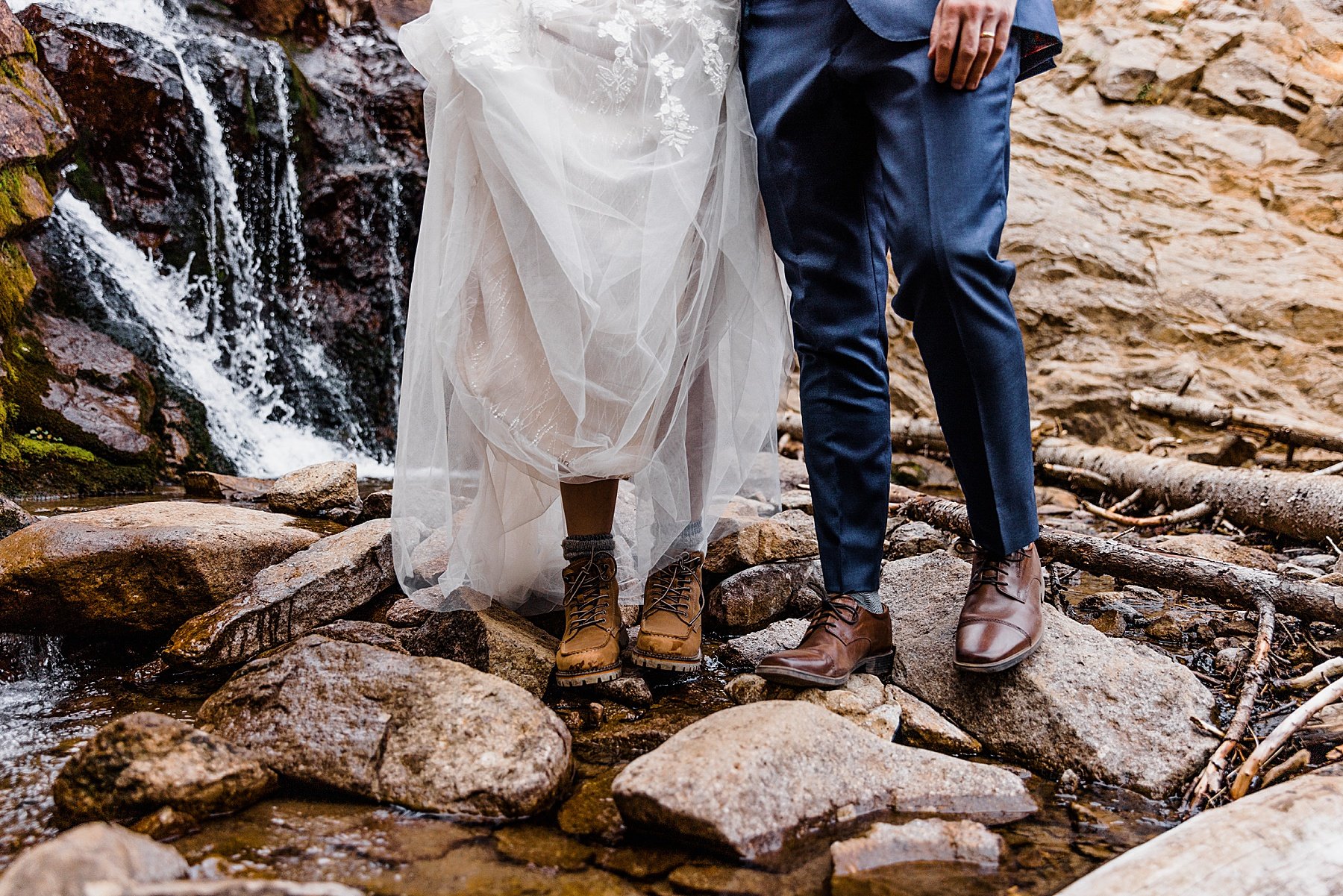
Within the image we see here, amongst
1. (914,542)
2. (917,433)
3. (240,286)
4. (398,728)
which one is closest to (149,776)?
(398,728)

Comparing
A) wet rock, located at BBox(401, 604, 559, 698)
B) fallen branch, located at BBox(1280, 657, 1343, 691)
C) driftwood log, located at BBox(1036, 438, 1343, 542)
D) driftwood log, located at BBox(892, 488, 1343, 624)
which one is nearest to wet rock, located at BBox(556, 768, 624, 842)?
wet rock, located at BBox(401, 604, 559, 698)

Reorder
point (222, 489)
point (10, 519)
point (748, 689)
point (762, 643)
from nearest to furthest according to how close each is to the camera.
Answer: point (748, 689) → point (762, 643) → point (10, 519) → point (222, 489)

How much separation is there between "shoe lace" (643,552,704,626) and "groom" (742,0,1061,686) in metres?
0.32

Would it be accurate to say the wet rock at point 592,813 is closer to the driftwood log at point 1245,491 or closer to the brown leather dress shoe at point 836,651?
the brown leather dress shoe at point 836,651

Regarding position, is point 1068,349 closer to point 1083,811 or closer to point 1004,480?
point 1004,480

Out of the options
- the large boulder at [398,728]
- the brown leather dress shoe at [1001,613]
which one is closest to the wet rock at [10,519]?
the large boulder at [398,728]

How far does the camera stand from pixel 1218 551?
3.06 m

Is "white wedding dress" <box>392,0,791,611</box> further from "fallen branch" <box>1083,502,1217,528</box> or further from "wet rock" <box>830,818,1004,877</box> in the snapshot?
"fallen branch" <box>1083,502,1217,528</box>

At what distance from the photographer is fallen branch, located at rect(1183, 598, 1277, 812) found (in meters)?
1.42

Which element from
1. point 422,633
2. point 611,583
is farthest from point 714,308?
point 422,633

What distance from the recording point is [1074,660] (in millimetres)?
1762

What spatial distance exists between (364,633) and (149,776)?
81 cm

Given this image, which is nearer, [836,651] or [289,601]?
[836,651]

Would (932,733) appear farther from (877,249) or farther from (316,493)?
(316,493)
